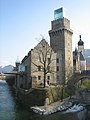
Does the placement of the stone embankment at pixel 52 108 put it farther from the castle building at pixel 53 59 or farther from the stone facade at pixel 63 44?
the stone facade at pixel 63 44

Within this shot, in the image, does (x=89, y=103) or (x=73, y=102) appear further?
(x=73, y=102)

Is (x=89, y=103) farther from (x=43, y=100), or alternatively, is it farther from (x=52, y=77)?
(x=52, y=77)

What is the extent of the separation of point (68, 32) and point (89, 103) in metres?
28.9

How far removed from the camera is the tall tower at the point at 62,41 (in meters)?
58.6

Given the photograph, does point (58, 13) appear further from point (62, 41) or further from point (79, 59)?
point (79, 59)

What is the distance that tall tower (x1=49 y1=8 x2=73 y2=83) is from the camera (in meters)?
58.6

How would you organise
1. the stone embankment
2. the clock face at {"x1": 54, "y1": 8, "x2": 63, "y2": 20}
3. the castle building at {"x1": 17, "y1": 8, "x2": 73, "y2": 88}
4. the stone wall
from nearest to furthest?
the stone embankment, the stone wall, the castle building at {"x1": 17, "y1": 8, "x2": 73, "y2": 88}, the clock face at {"x1": 54, "y1": 8, "x2": 63, "y2": 20}

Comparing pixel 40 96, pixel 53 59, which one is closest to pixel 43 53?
pixel 53 59

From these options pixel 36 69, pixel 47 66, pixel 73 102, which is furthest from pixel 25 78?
pixel 73 102

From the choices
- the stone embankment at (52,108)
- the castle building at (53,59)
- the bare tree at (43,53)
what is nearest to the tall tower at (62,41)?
the castle building at (53,59)

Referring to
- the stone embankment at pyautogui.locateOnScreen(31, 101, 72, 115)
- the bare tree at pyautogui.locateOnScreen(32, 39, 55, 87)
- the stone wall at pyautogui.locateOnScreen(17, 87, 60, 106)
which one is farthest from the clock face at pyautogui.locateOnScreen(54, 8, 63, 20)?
the stone embankment at pyautogui.locateOnScreen(31, 101, 72, 115)

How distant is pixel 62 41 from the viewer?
58.9 m

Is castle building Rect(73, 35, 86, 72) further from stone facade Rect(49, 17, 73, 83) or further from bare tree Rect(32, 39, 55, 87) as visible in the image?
bare tree Rect(32, 39, 55, 87)

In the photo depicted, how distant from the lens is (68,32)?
60.8 meters
